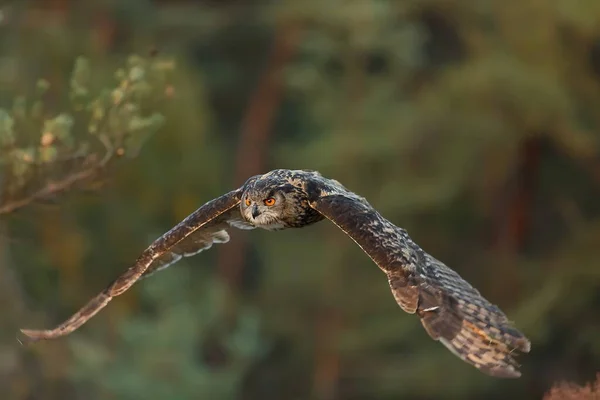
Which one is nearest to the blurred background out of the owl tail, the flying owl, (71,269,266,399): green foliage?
(71,269,266,399): green foliage

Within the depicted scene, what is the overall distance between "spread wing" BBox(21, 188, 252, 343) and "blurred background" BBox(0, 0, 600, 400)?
219 inches

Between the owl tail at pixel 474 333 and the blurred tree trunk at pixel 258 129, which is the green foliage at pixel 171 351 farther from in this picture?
the owl tail at pixel 474 333

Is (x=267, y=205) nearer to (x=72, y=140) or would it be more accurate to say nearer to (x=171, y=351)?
(x=72, y=140)

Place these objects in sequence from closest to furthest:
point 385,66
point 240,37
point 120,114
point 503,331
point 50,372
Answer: point 503,331, point 120,114, point 50,372, point 385,66, point 240,37

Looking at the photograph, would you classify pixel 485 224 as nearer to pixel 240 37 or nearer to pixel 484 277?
pixel 484 277

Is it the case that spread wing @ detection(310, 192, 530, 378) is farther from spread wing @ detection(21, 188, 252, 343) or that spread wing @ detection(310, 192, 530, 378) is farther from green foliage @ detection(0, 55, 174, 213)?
green foliage @ detection(0, 55, 174, 213)

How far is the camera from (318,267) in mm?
14102

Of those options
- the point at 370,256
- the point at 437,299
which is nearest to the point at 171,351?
the point at 370,256

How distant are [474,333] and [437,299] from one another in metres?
0.22

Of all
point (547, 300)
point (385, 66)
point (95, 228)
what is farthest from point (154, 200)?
point (547, 300)

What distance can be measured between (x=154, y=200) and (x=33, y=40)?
2.31m

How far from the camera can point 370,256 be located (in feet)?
15.7

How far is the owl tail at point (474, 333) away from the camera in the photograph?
4309 millimetres

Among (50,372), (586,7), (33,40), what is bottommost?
(50,372)
